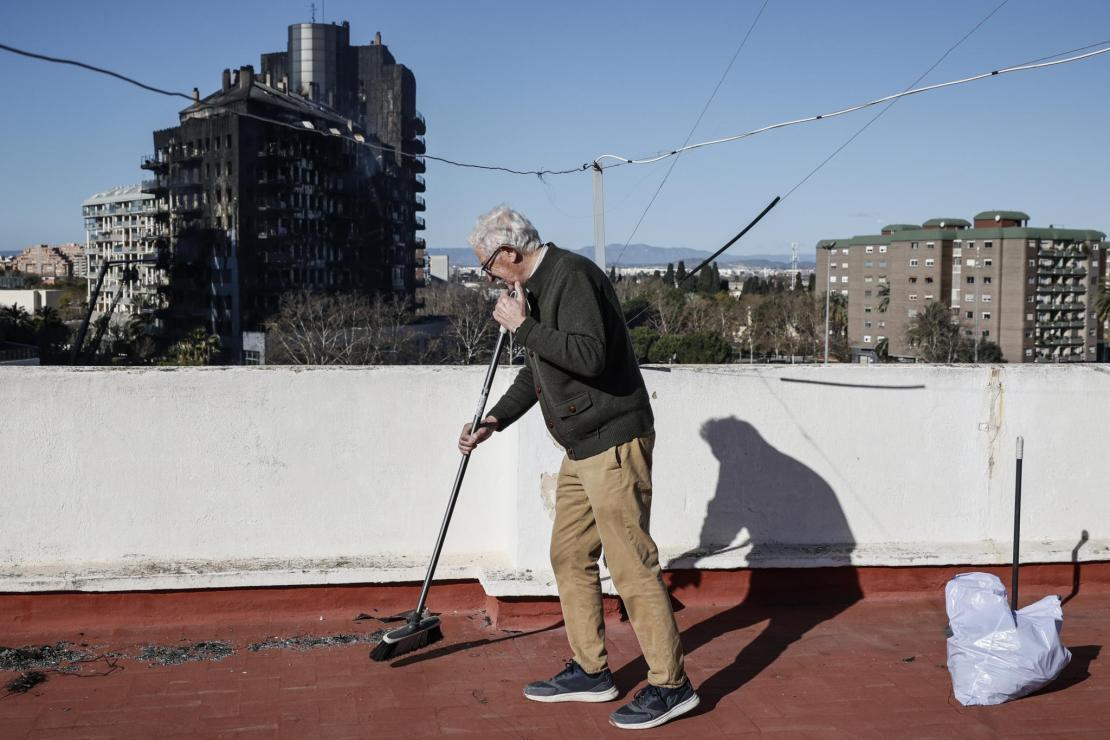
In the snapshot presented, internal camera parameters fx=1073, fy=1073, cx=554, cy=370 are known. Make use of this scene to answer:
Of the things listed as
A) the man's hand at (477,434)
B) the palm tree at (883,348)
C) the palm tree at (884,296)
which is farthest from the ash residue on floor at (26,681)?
the palm tree at (884,296)

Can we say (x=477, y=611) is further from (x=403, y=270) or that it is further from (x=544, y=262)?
(x=403, y=270)

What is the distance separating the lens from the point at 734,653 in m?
3.79

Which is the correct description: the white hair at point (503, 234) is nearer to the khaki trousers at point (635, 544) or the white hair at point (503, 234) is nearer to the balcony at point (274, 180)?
the khaki trousers at point (635, 544)

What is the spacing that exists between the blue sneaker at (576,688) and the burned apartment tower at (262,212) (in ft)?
227

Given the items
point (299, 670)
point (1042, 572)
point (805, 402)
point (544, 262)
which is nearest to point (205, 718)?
point (299, 670)

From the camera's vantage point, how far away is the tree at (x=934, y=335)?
286ft

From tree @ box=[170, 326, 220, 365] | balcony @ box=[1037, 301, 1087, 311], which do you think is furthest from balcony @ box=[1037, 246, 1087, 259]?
tree @ box=[170, 326, 220, 365]

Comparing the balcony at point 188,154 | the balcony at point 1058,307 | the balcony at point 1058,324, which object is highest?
the balcony at point 188,154

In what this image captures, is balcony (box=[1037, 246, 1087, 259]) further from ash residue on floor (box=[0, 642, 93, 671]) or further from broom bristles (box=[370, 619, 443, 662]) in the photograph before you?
ash residue on floor (box=[0, 642, 93, 671])

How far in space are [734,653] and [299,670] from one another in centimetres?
150

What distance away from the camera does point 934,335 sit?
287ft

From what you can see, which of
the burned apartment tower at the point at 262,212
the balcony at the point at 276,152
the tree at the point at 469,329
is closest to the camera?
the tree at the point at 469,329

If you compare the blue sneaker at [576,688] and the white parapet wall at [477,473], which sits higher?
the white parapet wall at [477,473]

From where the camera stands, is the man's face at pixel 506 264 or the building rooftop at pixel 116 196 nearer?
the man's face at pixel 506 264
